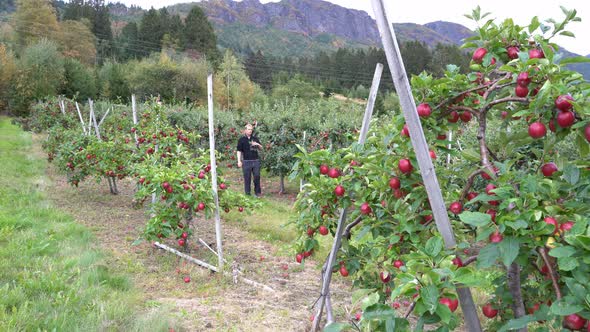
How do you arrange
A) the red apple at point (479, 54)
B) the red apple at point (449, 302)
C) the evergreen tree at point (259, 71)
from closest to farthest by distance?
the red apple at point (449, 302)
the red apple at point (479, 54)
the evergreen tree at point (259, 71)

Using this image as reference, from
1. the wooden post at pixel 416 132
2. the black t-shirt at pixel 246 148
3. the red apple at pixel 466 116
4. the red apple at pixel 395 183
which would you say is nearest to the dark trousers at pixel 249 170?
the black t-shirt at pixel 246 148

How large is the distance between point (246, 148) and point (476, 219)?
299 inches

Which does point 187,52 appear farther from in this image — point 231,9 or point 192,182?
point 231,9

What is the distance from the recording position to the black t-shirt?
855 cm

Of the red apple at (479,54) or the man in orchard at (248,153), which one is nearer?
the red apple at (479,54)

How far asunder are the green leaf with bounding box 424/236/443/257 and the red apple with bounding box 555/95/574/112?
56 centimetres

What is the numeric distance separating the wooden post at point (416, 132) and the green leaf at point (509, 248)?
11.8 inches

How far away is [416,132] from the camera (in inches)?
61.1

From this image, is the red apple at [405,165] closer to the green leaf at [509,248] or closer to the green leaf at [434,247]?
the green leaf at [434,247]

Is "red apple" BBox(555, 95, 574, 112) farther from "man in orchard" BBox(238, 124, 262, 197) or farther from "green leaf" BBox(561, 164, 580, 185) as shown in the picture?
"man in orchard" BBox(238, 124, 262, 197)

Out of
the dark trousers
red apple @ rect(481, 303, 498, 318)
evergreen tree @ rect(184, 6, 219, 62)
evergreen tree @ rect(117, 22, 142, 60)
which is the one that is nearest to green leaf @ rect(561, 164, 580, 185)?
red apple @ rect(481, 303, 498, 318)

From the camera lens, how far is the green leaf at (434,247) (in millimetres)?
1401

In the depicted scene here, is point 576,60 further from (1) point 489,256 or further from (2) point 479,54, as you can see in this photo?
(1) point 489,256

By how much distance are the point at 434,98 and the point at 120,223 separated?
218 inches
